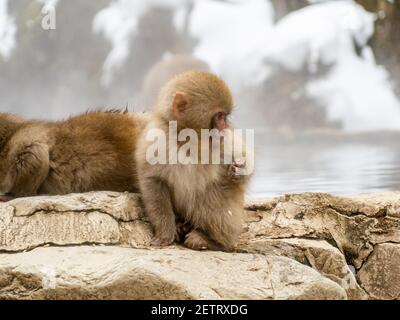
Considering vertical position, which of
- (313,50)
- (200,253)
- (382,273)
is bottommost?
(382,273)

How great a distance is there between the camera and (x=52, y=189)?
434cm


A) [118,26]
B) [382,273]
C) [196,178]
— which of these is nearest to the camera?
[196,178]

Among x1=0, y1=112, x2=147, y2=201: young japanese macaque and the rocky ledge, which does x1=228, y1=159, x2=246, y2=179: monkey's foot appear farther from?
x1=0, y1=112, x2=147, y2=201: young japanese macaque

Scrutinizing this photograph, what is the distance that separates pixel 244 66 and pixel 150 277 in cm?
291

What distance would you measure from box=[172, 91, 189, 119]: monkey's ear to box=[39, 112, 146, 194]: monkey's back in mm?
523

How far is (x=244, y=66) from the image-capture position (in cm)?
585

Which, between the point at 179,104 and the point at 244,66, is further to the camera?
the point at 244,66

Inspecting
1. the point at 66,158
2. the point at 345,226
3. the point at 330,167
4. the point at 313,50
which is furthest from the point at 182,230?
the point at 313,50

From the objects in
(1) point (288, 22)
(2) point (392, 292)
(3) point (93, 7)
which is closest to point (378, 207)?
(2) point (392, 292)

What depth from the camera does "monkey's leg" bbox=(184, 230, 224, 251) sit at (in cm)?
386

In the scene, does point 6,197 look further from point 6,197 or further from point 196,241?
point 196,241

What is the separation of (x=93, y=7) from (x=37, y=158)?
1.94 m

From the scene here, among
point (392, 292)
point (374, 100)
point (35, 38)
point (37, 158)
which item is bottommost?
point (392, 292)
